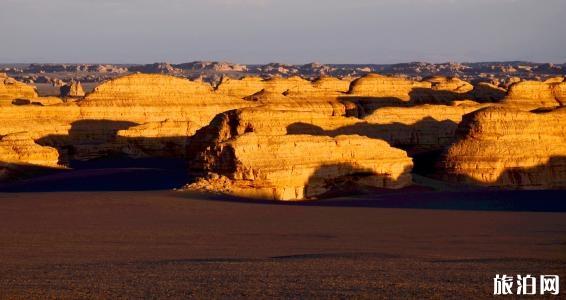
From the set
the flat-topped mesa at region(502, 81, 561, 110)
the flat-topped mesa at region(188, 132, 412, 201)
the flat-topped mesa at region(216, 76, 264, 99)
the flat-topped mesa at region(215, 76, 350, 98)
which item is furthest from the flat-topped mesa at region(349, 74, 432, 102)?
the flat-topped mesa at region(188, 132, 412, 201)

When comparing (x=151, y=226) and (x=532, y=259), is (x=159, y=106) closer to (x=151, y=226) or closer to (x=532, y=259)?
(x=151, y=226)

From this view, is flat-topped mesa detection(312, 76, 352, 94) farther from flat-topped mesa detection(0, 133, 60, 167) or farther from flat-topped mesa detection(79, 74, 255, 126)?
flat-topped mesa detection(0, 133, 60, 167)

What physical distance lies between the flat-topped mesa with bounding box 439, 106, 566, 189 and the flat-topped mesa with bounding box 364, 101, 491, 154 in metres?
6.74

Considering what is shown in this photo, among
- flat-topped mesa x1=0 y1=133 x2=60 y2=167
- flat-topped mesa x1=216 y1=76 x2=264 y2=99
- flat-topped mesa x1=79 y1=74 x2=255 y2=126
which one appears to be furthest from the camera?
flat-topped mesa x1=216 y1=76 x2=264 y2=99

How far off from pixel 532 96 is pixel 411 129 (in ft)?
55.9

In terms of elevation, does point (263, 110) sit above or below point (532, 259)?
above

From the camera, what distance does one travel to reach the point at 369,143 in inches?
1506

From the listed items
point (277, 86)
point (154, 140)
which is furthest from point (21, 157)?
point (277, 86)

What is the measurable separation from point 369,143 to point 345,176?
1.62m

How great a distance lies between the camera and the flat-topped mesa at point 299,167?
34031 mm

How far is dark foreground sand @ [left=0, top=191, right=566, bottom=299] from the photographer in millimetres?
16422

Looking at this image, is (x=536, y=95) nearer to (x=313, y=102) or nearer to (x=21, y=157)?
(x=313, y=102)

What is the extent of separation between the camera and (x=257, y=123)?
43.2 meters

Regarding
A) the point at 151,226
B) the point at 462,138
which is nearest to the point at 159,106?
the point at 462,138
